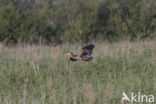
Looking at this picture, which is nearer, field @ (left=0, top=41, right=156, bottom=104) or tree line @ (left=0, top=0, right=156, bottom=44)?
field @ (left=0, top=41, right=156, bottom=104)

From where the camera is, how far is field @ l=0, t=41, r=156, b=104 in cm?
405

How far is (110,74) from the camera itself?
17.9 ft

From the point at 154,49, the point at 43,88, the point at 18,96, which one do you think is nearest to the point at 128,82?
the point at 43,88

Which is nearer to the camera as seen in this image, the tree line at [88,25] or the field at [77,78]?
the field at [77,78]

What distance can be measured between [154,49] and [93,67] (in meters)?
2.27

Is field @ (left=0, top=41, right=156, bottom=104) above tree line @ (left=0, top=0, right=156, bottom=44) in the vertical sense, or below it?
below

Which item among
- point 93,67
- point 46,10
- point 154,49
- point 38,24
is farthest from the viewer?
point 46,10

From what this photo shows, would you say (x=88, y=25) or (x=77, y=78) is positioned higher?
Answer: (x=88, y=25)

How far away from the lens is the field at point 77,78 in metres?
4.05

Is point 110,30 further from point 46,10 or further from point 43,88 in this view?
point 43,88

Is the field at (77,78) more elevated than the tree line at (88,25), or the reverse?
the tree line at (88,25)

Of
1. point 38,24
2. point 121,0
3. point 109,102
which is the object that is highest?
point 121,0

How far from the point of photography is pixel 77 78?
17.3 feet

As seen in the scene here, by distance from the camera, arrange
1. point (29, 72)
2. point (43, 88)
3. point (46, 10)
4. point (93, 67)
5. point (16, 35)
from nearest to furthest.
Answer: point (43, 88), point (29, 72), point (93, 67), point (16, 35), point (46, 10)
